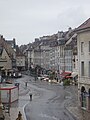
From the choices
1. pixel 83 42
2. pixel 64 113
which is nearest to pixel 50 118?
pixel 64 113

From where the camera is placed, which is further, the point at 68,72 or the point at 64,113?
the point at 68,72

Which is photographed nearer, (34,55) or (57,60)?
(57,60)

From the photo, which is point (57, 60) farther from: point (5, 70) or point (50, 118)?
point (50, 118)

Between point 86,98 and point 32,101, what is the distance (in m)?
13.5

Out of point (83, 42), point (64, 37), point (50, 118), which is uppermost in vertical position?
point (64, 37)

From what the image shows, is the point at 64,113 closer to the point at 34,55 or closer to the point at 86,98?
the point at 86,98

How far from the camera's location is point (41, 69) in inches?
5960

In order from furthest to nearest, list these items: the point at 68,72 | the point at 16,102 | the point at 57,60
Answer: the point at 57,60 < the point at 68,72 < the point at 16,102

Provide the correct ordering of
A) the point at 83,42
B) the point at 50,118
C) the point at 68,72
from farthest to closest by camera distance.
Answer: the point at 68,72
the point at 83,42
the point at 50,118

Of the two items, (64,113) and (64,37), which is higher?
(64,37)

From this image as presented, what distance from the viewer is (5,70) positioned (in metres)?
124

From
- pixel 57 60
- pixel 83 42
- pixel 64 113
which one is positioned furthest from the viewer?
pixel 57 60

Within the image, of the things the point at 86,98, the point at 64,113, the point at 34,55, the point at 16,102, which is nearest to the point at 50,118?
the point at 64,113

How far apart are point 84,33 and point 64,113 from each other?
31.5ft
